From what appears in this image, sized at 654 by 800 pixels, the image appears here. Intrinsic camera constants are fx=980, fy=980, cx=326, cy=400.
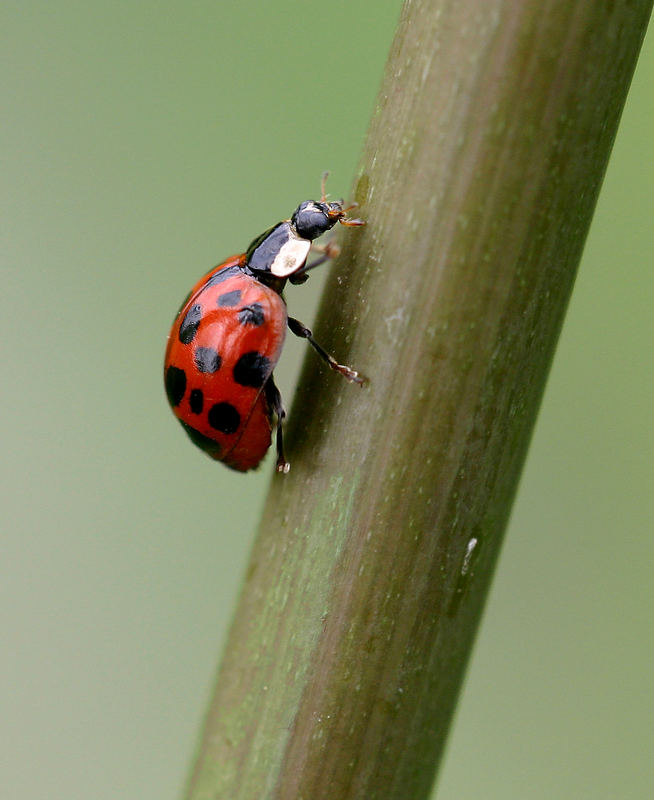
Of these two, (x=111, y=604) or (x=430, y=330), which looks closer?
(x=430, y=330)

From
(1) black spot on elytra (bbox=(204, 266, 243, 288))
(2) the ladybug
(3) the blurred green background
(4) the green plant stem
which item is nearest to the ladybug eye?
(2) the ladybug

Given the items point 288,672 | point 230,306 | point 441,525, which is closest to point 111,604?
point 230,306

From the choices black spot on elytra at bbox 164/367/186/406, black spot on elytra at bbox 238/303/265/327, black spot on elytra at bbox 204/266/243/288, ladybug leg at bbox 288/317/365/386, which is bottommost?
black spot on elytra at bbox 164/367/186/406

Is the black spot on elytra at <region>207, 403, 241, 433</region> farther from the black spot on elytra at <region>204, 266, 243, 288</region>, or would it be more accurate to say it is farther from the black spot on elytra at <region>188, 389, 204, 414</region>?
the black spot on elytra at <region>204, 266, 243, 288</region>

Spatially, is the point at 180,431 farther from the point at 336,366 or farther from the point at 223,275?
the point at 336,366

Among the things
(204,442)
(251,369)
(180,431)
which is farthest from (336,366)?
(180,431)

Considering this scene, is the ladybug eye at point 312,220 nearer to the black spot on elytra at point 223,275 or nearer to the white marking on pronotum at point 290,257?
the white marking on pronotum at point 290,257

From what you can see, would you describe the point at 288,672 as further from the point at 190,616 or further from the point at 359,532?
the point at 190,616
